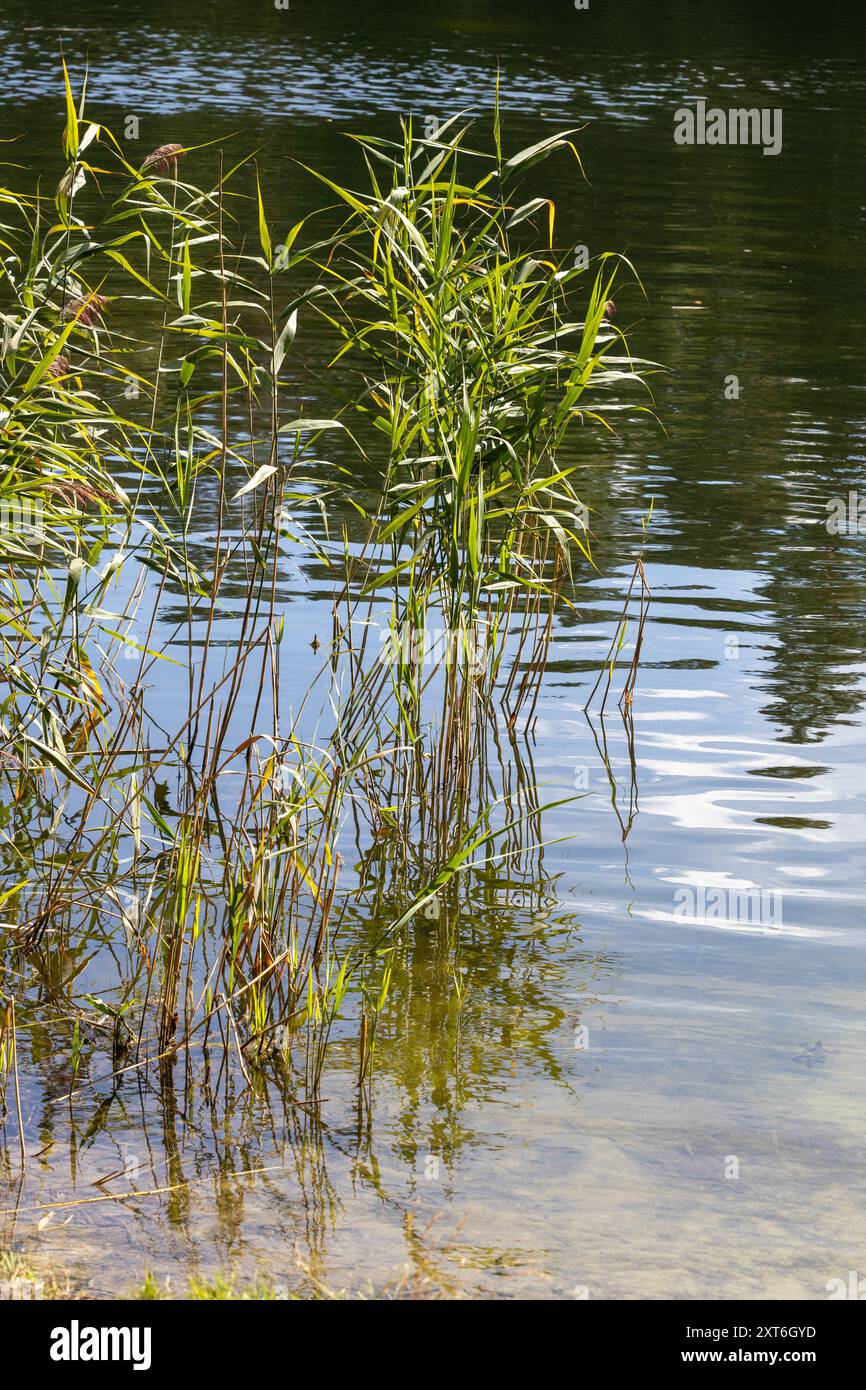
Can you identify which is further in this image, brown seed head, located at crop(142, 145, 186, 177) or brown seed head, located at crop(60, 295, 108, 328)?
brown seed head, located at crop(60, 295, 108, 328)

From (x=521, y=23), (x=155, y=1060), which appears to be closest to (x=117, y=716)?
(x=155, y=1060)

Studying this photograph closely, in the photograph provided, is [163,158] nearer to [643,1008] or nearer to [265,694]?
[643,1008]

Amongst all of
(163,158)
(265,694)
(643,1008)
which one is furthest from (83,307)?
(265,694)

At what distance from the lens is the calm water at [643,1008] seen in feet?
12.9

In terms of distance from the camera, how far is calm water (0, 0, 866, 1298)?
3941mm

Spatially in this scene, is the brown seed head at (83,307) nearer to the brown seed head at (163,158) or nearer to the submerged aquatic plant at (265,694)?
the submerged aquatic plant at (265,694)

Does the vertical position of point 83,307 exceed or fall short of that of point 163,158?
it falls short

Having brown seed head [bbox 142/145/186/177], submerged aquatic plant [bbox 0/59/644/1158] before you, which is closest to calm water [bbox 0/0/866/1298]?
submerged aquatic plant [bbox 0/59/644/1158]

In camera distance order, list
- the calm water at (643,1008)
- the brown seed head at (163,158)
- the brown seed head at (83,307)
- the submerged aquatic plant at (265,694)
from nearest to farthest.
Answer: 1. the calm water at (643,1008)
2. the brown seed head at (163,158)
3. the submerged aquatic plant at (265,694)
4. the brown seed head at (83,307)

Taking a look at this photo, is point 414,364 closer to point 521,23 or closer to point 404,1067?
point 404,1067

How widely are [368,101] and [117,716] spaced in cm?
2217

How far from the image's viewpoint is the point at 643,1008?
16.8ft

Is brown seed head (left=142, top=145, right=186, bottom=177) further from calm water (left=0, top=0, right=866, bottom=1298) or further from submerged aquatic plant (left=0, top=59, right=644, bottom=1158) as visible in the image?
calm water (left=0, top=0, right=866, bottom=1298)

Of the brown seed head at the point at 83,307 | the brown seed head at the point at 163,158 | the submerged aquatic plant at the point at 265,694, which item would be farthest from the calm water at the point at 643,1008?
the brown seed head at the point at 163,158
